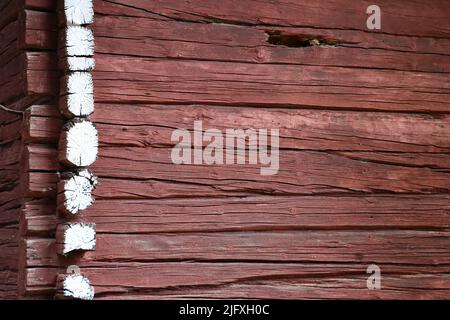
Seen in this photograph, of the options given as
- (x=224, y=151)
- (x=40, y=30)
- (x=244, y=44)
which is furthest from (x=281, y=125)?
(x=40, y=30)

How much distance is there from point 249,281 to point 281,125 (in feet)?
2.52

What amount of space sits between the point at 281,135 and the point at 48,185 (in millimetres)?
1136

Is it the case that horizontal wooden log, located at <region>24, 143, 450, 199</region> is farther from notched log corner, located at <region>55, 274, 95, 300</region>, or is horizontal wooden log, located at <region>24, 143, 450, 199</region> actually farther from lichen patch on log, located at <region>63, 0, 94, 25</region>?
lichen patch on log, located at <region>63, 0, 94, 25</region>

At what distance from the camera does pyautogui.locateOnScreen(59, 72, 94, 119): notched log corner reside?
14.4 ft

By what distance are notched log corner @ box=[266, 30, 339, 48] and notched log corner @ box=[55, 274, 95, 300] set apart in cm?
148

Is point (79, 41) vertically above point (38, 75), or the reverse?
point (79, 41)

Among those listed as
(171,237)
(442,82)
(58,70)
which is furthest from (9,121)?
(442,82)

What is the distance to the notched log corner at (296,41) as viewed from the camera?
15.7ft

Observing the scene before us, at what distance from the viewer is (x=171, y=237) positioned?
4508 mm

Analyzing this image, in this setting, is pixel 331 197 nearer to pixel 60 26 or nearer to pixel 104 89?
pixel 104 89

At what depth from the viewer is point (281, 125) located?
185 inches

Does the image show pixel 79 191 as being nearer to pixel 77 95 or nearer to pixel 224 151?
pixel 77 95

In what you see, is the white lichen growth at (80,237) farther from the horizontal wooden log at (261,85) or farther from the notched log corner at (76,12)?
the notched log corner at (76,12)

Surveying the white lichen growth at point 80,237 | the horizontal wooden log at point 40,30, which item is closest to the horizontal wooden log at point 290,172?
the white lichen growth at point 80,237
